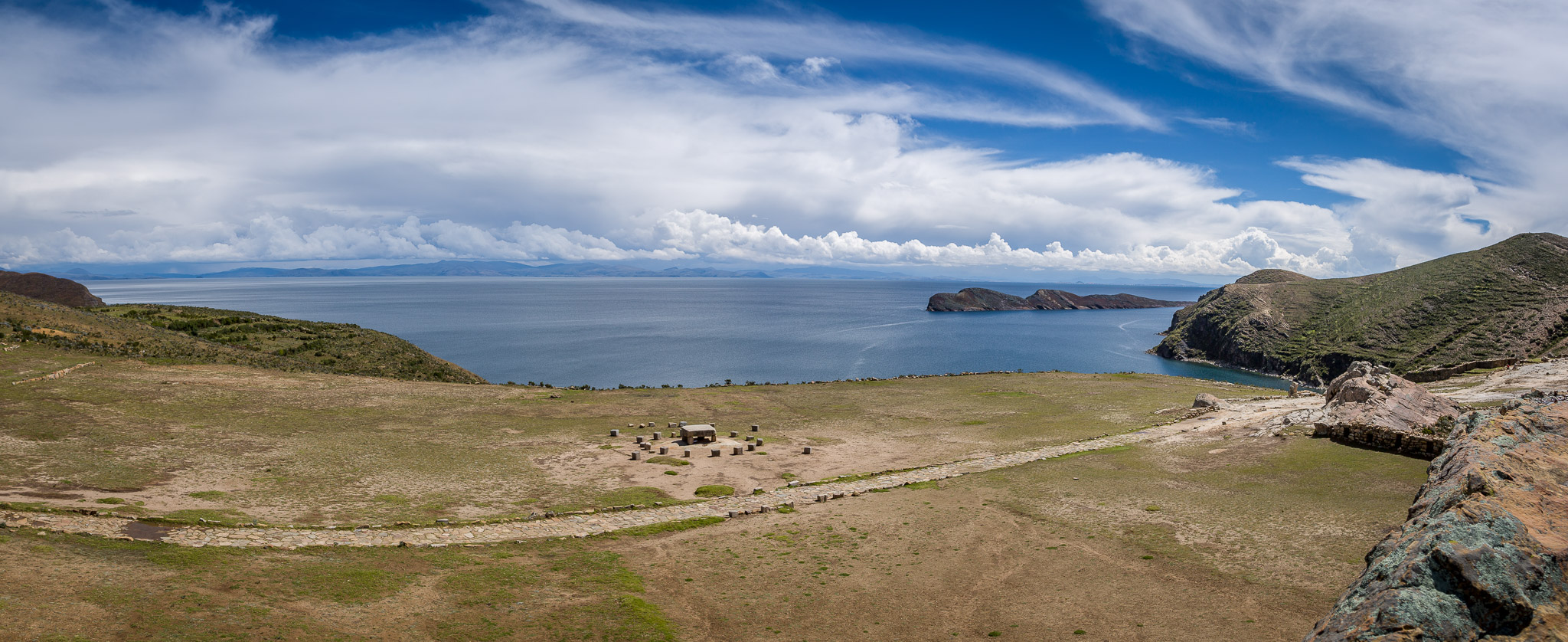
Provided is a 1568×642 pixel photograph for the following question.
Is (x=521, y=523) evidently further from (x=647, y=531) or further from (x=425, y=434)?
(x=425, y=434)

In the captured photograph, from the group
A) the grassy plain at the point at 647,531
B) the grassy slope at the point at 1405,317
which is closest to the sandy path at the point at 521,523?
the grassy plain at the point at 647,531

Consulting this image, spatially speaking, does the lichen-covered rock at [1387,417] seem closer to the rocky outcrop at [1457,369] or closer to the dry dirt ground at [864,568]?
the dry dirt ground at [864,568]

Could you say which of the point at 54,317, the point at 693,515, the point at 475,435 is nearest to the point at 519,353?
the point at 54,317

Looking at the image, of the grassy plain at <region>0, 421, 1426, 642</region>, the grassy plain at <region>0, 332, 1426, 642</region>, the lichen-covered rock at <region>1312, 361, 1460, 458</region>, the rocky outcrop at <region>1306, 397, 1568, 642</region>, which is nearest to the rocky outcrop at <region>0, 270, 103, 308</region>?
the grassy plain at <region>0, 332, 1426, 642</region>

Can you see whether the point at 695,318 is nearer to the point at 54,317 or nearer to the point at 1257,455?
the point at 54,317

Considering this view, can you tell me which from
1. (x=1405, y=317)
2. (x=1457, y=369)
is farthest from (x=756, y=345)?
(x=1405, y=317)
